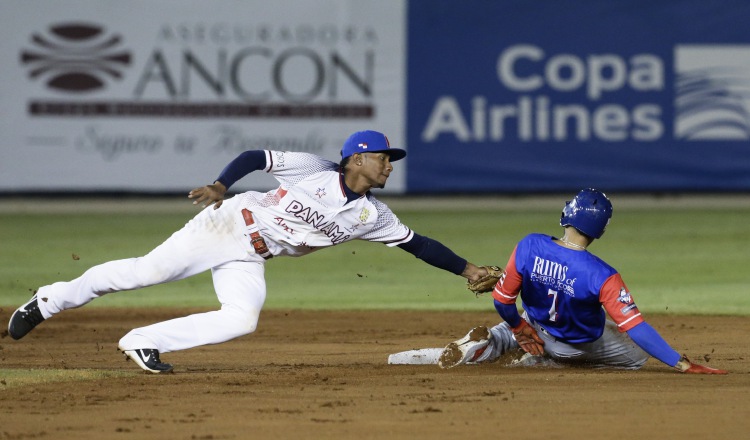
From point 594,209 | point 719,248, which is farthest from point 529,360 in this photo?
point 719,248

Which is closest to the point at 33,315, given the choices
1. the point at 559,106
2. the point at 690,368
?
the point at 690,368

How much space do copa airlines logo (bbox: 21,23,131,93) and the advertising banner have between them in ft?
0.05

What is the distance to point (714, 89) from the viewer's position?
60.8 ft

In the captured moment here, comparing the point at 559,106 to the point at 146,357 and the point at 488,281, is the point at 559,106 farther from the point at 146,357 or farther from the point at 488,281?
the point at 146,357

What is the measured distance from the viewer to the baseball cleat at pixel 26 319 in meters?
7.25

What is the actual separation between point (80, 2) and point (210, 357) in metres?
11.4

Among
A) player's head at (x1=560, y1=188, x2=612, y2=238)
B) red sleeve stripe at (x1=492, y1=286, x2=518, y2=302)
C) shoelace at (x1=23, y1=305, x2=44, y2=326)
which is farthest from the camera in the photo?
shoelace at (x1=23, y1=305, x2=44, y2=326)

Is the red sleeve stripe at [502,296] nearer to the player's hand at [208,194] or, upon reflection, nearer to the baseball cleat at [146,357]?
the player's hand at [208,194]

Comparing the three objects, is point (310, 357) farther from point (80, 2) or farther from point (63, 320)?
point (80, 2)

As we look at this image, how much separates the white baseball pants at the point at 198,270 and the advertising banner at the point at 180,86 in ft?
35.4

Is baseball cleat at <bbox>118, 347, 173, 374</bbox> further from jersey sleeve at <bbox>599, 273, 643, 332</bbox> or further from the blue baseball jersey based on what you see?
jersey sleeve at <bbox>599, 273, 643, 332</bbox>

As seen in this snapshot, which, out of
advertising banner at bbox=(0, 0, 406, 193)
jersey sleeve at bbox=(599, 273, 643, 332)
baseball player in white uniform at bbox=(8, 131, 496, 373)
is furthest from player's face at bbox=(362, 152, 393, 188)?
advertising banner at bbox=(0, 0, 406, 193)

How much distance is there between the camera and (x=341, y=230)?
7.08m

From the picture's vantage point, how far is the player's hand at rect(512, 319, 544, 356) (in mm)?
7121
